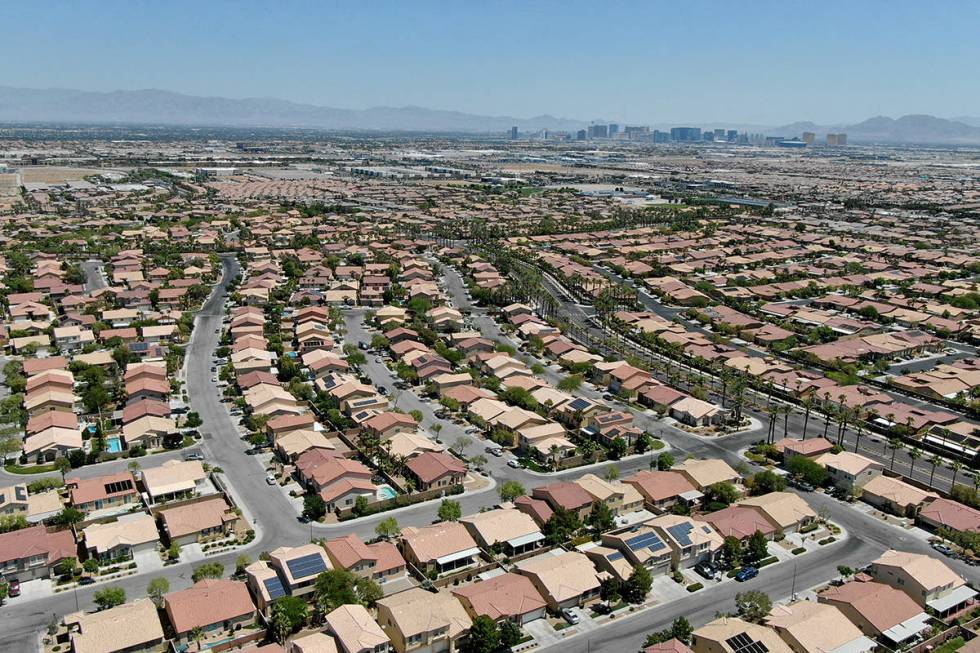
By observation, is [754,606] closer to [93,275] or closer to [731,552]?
[731,552]

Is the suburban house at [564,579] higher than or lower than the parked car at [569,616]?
higher

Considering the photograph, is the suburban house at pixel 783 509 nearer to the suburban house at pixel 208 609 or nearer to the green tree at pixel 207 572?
the suburban house at pixel 208 609

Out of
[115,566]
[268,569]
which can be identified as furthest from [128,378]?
[268,569]

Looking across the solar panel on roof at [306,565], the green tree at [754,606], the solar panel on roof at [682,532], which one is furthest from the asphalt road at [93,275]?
the green tree at [754,606]

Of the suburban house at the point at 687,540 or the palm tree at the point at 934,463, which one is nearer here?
the suburban house at the point at 687,540

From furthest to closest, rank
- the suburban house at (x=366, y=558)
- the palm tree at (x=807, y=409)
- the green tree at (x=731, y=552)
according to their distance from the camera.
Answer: the palm tree at (x=807, y=409), the green tree at (x=731, y=552), the suburban house at (x=366, y=558)

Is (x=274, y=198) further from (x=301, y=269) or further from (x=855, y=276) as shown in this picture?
(x=855, y=276)

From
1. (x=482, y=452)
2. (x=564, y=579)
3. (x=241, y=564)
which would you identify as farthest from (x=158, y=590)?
(x=482, y=452)
